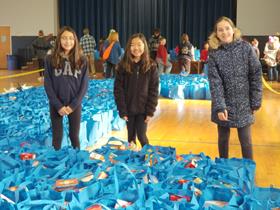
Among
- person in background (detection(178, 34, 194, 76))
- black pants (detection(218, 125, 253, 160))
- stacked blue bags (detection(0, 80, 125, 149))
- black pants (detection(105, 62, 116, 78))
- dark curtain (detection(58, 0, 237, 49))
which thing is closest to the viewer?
black pants (detection(218, 125, 253, 160))

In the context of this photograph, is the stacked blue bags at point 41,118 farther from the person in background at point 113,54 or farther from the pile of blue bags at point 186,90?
the person in background at point 113,54

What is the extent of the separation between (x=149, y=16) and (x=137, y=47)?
44.9 ft

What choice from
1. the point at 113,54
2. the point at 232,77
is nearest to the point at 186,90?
the point at 113,54

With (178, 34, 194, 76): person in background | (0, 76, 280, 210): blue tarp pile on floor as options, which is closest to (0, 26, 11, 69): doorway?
(178, 34, 194, 76): person in background

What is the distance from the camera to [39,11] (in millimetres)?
17203

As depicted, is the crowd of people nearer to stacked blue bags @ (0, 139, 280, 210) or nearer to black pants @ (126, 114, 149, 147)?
black pants @ (126, 114, 149, 147)

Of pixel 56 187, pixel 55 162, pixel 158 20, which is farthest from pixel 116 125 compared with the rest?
pixel 158 20

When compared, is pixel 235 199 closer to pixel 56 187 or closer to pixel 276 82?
pixel 56 187

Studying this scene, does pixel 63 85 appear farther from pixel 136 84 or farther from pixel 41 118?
pixel 41 118

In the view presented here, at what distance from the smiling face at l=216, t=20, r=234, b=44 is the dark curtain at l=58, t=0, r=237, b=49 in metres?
13.5

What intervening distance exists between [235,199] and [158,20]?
607 inches

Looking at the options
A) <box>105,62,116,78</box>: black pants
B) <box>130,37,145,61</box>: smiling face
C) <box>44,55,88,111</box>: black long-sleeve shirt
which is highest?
<box>130,37,145,61</box>: smiling face

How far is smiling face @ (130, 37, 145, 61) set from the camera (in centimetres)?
357

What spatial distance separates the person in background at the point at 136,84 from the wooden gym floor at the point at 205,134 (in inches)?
38.9
